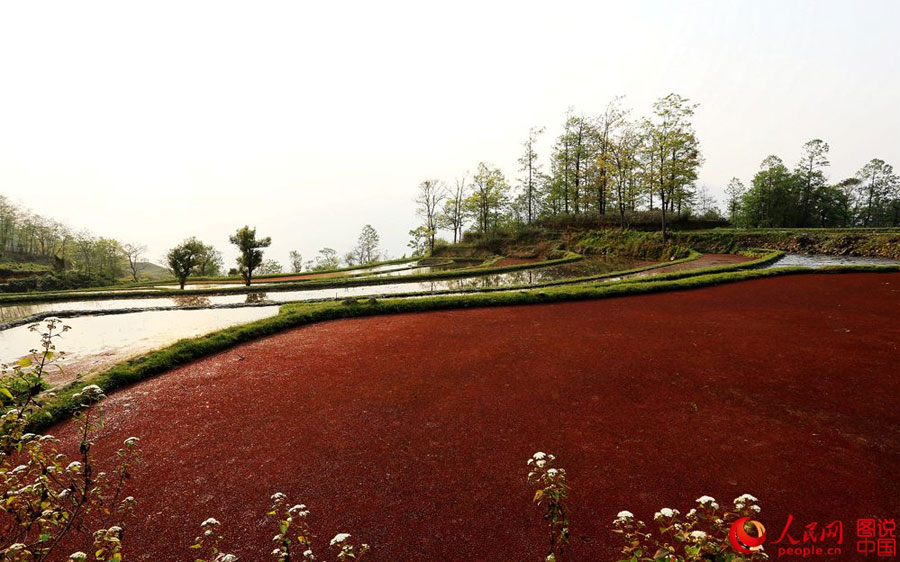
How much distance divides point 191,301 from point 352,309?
46.5ft

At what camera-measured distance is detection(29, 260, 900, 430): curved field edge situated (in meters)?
9.20

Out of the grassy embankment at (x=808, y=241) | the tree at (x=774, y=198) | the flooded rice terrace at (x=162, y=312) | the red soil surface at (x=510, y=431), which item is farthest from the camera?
the tree at (x=774, y=198)

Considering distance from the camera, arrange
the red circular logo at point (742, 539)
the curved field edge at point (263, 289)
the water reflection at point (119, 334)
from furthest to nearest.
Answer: the curved field edge at point (263, 289), the water reflection at point (119, 334), the red circular logo at point (742, 539)

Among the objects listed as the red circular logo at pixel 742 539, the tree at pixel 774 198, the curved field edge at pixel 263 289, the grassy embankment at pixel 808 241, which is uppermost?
the tree at pixel 774 198

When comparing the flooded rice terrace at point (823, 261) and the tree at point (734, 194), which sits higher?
the tree at point (734, 194)

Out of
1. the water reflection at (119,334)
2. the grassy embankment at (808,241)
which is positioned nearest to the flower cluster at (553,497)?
the water reflection at (119,334)

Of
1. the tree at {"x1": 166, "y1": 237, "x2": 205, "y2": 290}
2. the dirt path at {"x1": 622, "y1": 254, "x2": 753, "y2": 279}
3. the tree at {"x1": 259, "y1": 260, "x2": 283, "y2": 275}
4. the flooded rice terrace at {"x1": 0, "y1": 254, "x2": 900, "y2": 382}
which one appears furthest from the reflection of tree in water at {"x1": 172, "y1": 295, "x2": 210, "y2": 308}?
the tree at {"x1": 259, "y1": 260, "x2": 283, "y2": 275}

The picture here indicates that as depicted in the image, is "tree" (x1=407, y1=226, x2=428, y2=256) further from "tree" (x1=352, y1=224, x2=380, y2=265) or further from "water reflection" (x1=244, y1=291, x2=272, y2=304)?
"water reflection" (x1=244, y1=291, x2=272, y2=304)

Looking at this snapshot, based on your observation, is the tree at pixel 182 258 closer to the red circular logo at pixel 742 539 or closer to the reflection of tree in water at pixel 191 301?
the reflection of tree in water at pixel 191 301

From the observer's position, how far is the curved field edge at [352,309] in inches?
362

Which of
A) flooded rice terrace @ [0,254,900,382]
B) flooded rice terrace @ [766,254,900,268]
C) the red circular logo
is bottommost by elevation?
the red circular logo

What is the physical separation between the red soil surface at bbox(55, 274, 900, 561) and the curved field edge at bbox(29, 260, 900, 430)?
0.66 metres

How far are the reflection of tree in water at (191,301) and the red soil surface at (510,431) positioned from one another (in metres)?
12.6

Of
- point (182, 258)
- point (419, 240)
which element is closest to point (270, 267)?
point (419, 240)
